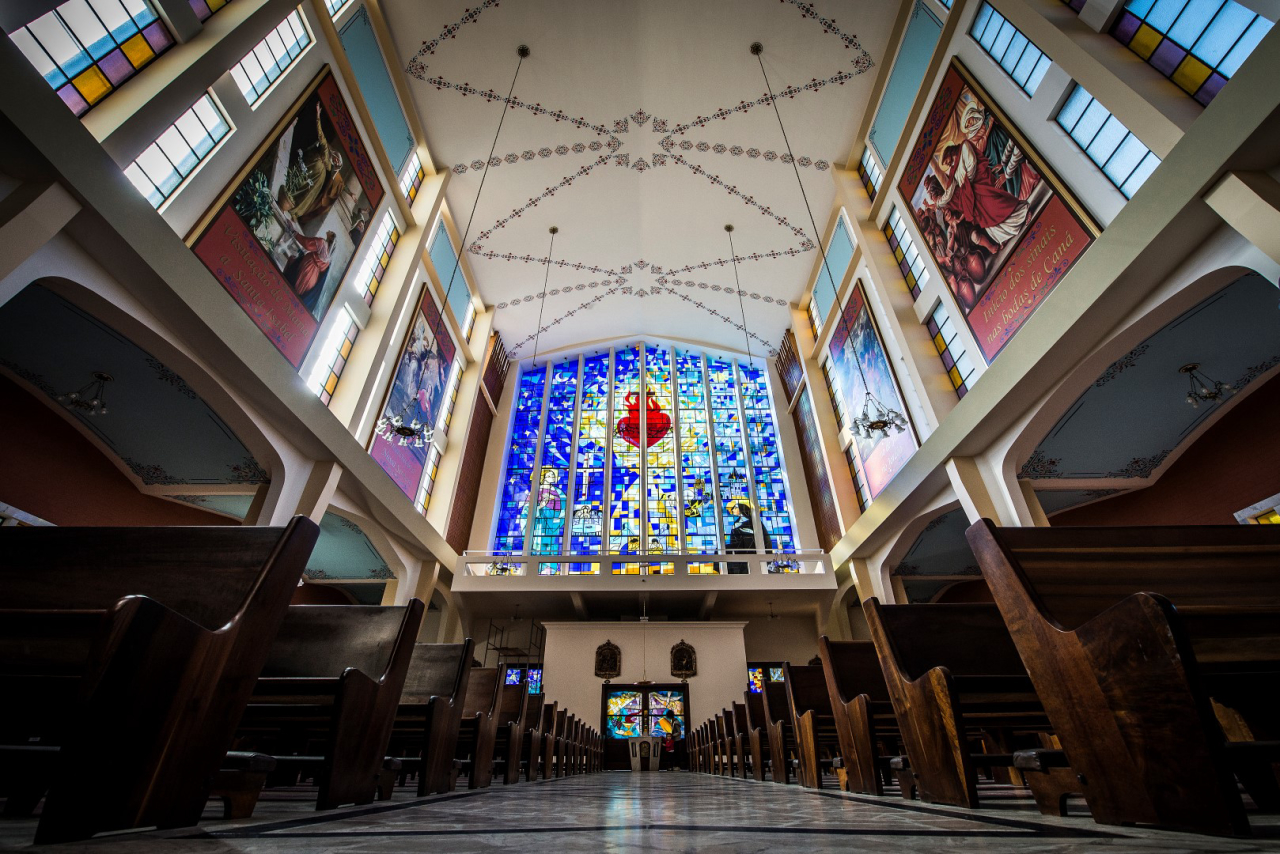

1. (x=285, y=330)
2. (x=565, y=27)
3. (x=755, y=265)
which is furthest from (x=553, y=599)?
(x=565, y=27)

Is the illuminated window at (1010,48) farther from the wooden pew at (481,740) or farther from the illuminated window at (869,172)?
the wooden pew at (481,740)

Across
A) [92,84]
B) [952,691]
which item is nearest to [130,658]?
[952,691]

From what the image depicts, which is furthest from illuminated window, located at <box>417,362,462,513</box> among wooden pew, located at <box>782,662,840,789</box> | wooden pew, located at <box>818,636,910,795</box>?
wooden pew, located at <box>818,636,910,795</box>

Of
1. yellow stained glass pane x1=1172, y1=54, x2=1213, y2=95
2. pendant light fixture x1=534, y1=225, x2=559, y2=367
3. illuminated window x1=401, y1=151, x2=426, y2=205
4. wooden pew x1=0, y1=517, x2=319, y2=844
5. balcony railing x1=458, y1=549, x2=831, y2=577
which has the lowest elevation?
wooden pew x1=0, y1=517, x2=319, y2=844

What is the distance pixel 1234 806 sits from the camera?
2.81 ft

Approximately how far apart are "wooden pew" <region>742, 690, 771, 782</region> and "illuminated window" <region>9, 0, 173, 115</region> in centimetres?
611

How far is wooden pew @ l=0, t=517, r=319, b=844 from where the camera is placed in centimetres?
89

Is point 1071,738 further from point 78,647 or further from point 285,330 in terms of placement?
point 285,330

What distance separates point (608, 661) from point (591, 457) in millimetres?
4301

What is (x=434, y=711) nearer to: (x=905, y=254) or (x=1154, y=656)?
(x=1154, y=656)

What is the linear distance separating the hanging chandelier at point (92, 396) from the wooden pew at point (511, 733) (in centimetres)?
440

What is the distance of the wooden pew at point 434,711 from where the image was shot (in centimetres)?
216

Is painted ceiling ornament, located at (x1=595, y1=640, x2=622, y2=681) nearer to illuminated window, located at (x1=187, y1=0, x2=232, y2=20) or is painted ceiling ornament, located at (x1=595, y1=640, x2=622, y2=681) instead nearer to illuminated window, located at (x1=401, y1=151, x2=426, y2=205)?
illuminated window, located at (x1=401, y1=151, x2=426, y2=205)

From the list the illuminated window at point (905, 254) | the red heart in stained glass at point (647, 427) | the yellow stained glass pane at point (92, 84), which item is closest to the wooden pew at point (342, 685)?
the yellow stained glass pane at point (92, 84)
